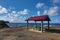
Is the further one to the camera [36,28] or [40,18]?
[36,28]

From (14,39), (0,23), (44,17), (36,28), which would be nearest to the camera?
(14,39)

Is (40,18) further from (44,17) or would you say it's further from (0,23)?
(0,23)

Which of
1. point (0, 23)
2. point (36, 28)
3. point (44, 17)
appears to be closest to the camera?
point (44, 17)

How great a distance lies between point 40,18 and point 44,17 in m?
0.80

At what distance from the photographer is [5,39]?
16500 mm

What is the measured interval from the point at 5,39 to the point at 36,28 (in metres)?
12.7

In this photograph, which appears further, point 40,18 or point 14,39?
point 40,18

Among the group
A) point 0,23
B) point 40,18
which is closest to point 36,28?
point 40,18

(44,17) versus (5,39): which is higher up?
(44,17)

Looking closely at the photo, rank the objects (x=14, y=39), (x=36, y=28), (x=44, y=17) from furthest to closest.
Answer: (x=36, y=28) → (x=44, y=17) → (x=14, y=39)

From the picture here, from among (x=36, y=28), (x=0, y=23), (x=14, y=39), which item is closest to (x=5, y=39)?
(x=14, y=39)

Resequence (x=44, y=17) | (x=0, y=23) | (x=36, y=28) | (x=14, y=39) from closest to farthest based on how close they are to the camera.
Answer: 1. (x=14, y=39)
2. (x=44, y=17)
3. (x=36, y=28)
4. (x=0, y=23)

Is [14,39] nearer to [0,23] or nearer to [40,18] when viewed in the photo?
[40,18]

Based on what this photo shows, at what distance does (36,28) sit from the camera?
28.5 metres
